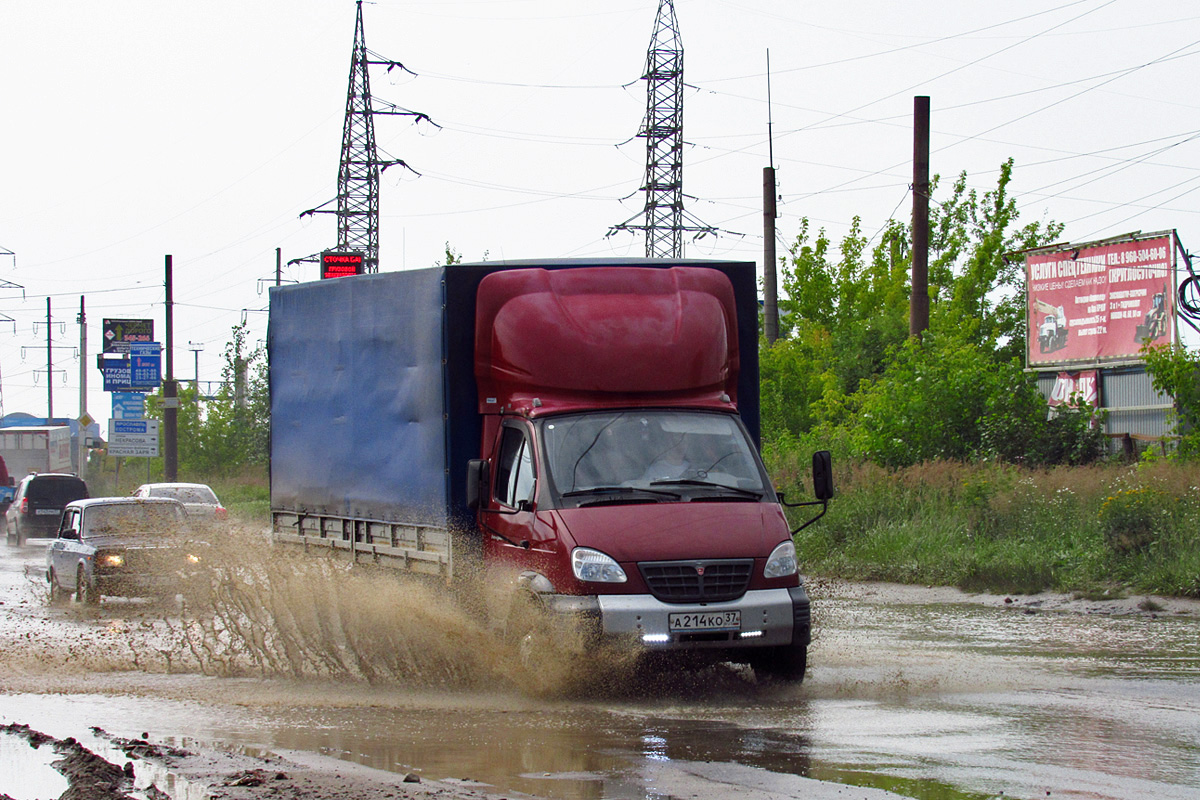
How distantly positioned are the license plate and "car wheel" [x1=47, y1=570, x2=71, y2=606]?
492 inches

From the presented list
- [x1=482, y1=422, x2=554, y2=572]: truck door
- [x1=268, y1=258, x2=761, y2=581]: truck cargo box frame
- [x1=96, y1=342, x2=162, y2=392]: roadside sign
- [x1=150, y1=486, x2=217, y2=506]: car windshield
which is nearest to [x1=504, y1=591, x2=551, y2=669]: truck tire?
[x1=482, y1=422, x2=554, y2=572]: truck door

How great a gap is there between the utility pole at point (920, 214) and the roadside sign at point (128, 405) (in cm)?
3961

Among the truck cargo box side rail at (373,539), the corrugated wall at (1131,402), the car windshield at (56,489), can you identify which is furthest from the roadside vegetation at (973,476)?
the car windshield at (56,489)

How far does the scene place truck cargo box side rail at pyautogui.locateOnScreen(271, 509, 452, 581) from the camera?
11.1 metres

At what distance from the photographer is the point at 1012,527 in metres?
19.3

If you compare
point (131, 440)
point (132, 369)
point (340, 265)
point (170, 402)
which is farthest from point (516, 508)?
point (132, 369)

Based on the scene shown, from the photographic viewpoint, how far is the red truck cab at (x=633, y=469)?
9500 millimetres

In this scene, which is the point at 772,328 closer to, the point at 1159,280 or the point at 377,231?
the point at 1159,280

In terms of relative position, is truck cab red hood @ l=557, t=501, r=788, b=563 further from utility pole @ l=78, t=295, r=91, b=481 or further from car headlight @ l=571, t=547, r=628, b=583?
utility pole @ l=78, t=295, r=91, b=481

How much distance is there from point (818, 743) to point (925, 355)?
721 inches

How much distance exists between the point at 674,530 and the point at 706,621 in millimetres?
654

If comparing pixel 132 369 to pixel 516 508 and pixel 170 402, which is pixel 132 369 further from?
pixel 516 508

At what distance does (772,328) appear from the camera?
36.5 meters

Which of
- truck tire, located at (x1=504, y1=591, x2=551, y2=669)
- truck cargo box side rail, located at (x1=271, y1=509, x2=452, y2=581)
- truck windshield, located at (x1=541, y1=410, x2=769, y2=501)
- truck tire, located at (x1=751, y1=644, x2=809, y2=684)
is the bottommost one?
truck tire, located at (x1=751, y1=644, x2=809, y2=684)
